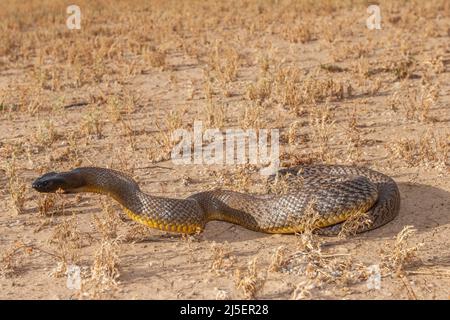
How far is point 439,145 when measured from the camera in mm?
9039

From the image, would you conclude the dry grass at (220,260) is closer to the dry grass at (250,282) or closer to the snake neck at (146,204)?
the dry grass at (250,282)

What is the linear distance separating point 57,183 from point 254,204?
2298 millimetres

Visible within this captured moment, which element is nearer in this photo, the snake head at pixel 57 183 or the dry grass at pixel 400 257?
the dry grass at pixel 400 257

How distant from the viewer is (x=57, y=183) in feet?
24.0

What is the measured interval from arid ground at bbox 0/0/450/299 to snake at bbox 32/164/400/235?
17 cm

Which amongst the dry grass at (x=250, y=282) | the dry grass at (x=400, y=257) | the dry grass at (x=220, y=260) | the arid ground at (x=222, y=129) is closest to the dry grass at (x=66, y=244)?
the arid ground at (x=222, y=129)

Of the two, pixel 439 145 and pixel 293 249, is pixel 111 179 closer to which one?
pixel 293 249

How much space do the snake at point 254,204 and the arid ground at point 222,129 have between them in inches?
6.8

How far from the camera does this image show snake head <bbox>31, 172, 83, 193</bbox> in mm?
7301

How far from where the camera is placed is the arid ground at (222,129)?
6.00 meters

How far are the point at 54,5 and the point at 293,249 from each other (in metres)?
21.9

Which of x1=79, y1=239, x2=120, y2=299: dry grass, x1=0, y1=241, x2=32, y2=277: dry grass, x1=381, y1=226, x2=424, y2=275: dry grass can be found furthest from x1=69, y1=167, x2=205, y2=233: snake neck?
x1=381, y1=226, x2=424, y2=275: dry grass

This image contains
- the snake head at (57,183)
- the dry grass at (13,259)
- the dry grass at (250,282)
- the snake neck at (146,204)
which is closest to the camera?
the dry grass at (250,282)

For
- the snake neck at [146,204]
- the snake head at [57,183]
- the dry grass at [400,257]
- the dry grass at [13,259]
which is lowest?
the dry grass at [13,259]
